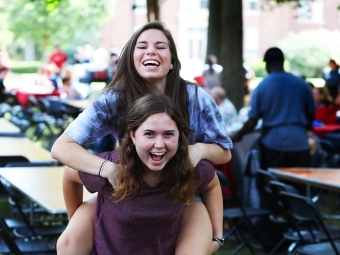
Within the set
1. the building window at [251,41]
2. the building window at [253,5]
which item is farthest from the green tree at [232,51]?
the building window at [251,41]

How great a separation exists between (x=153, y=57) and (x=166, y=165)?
48 centimetres

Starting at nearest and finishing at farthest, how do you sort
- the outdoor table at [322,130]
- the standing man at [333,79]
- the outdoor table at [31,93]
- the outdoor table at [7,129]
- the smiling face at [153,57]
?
the smiling face at [153,57] < the outdoor table at [7,129] < the outdoor table at [322,130] < the outdoor table at [31,93] < the standing man at [333,79]

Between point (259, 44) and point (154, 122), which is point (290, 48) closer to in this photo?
point (259, 44)

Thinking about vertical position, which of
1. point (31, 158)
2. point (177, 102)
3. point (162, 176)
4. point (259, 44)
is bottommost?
point (259, 44)

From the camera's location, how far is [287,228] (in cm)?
866

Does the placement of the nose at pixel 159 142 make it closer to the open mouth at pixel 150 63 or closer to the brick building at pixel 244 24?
the open mouth at pixel 150 63

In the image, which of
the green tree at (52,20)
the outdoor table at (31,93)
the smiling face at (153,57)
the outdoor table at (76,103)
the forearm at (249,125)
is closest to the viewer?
the smiling face at (153,57)

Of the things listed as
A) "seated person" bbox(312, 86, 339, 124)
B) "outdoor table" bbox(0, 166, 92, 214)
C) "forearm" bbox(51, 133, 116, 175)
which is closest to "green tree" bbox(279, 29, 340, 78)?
"seated person" bbox(312, 86, 339, 124)

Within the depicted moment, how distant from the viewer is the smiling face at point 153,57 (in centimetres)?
381

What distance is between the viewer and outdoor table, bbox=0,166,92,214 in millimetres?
5895

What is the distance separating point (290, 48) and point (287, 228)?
3722cm

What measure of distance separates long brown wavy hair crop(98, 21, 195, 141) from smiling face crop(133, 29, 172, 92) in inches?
1.1

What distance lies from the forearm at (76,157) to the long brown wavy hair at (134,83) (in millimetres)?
173

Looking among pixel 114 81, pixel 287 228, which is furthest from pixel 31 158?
pixel 114 81
